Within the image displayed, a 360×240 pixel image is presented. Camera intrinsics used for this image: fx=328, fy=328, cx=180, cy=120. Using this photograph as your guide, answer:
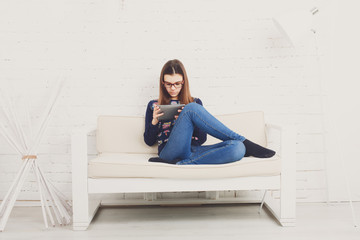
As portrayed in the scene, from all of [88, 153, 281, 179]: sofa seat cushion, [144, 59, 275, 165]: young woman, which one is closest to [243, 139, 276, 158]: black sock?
[144, 59, 275, 165]: young woman

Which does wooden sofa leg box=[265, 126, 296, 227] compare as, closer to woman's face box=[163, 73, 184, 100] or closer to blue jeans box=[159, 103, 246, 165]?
blue jeans box=[159, 103, 246, 165]

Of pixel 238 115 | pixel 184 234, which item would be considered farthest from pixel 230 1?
pixel 184 234

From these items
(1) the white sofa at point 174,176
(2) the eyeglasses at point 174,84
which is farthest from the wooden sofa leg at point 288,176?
(2) the eyeglasses at point 174,84

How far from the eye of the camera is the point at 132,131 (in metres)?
→ 2.48

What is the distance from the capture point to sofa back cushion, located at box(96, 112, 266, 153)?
8.04ft

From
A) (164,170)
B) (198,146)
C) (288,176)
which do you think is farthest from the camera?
(198,146)

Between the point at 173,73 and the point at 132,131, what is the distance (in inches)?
21.1

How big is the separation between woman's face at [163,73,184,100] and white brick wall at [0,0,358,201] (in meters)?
0.29

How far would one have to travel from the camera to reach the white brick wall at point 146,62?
103 inches

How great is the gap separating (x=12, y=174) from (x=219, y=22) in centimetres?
210

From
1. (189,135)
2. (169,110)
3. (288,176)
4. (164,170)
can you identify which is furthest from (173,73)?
(288,176)

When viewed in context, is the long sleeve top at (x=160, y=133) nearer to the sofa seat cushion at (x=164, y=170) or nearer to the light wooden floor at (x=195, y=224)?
the sofa seat cushion at (x=164, y=170)

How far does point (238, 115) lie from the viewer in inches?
99.3

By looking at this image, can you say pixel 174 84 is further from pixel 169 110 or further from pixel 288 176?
pixel 288 176
